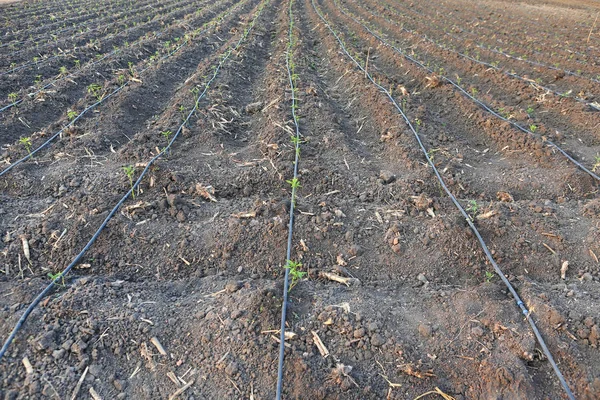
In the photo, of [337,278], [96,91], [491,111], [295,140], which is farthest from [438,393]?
[96,91]

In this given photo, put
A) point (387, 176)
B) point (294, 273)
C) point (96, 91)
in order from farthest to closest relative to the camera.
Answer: point (96, 91)
point (387, 176)
point (294, 273)

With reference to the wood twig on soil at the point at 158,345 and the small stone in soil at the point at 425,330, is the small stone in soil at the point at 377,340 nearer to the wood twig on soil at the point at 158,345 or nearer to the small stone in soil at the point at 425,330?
the small stone in soil at the point at 425,330

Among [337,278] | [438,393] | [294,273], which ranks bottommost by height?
[438,393]

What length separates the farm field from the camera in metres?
3.10

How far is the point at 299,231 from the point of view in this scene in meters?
4.37

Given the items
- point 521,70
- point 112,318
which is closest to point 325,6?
point 521,70

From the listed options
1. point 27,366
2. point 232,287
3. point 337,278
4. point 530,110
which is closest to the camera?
point 27,366

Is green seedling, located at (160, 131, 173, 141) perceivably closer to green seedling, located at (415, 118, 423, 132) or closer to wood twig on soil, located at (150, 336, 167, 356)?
wood twig on soil, located at (150, 336, 167, 356)

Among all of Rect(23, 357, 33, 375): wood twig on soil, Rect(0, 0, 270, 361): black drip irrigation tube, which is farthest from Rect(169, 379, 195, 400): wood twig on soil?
Rect(0, 0, 270, 361): black drip irrigation tube

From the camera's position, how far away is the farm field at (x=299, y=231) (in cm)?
310

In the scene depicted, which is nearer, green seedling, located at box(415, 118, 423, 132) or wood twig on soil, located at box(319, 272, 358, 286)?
wood twig on soil, located at box(319, 272, 358, 286)

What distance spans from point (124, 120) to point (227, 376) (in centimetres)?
505

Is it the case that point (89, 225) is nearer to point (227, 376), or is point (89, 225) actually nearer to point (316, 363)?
point (227, 376)

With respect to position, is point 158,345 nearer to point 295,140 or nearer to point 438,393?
point 438,393
